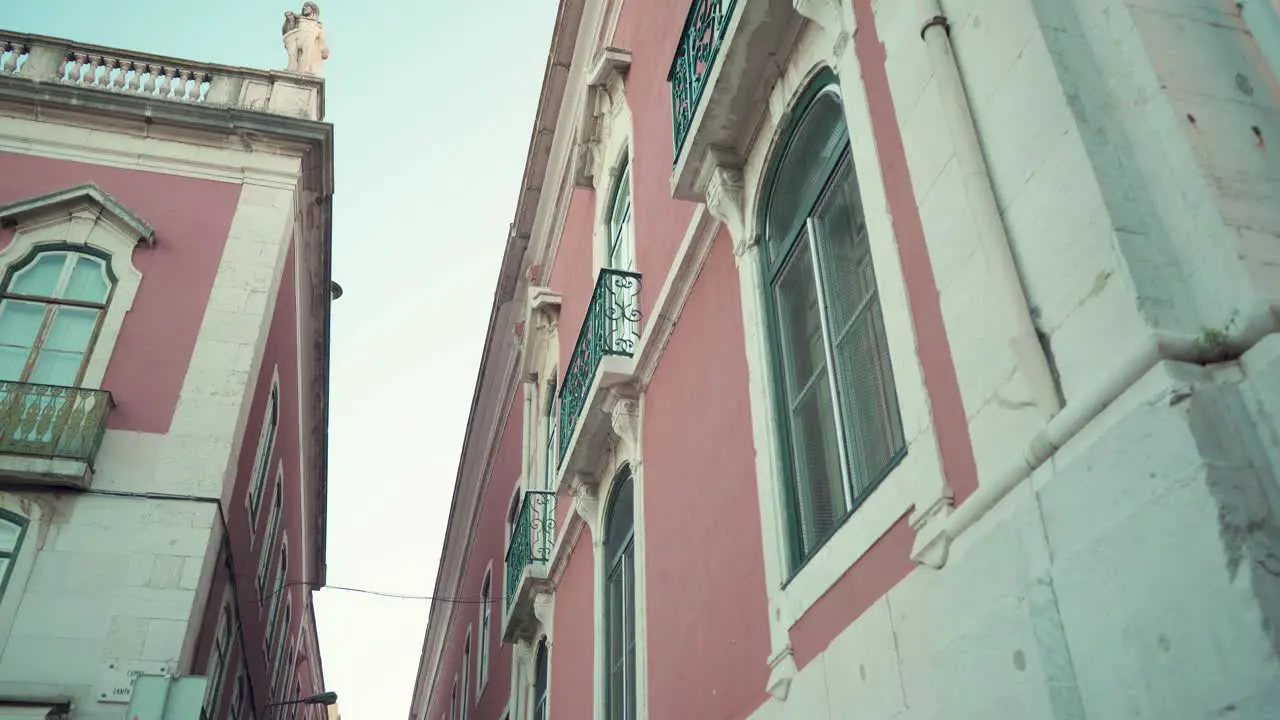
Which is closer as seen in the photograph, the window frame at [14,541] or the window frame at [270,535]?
the window frame at [14,541]

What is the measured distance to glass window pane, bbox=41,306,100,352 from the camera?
36.5 ft

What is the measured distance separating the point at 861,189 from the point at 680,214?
328 centimetres

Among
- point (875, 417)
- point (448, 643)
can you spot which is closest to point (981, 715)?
point (875, 417)

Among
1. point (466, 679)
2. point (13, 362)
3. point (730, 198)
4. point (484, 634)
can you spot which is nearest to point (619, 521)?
point (730, 198)

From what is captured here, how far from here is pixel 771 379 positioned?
533 centimetres

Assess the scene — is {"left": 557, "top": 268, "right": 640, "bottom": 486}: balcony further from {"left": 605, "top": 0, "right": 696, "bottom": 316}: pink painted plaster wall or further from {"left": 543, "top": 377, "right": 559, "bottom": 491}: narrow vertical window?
{"left": 543, "top": 377, "right": 559, "bottom": 491}: narrow vertical window

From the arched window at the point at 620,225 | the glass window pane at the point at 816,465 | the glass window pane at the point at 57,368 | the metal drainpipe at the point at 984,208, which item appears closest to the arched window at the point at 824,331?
the glass window pane at the point at 816,465

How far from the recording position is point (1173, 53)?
2.92 m

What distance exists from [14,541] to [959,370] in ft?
31.0

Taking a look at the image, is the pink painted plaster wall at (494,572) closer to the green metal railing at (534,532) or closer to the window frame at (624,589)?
the green metal railing at (534,532)

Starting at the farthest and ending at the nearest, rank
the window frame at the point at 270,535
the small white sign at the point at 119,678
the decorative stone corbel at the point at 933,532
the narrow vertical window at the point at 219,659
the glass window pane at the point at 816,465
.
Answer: the window frame at the point at 270,535 < the narrow vertical window at the point at 219,659 < the small white sign at the point at 119,678 < the glass window pane at the point at 816,465 < the decorative stone corbel at the point at 933,532

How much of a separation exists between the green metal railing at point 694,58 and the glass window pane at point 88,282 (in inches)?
299

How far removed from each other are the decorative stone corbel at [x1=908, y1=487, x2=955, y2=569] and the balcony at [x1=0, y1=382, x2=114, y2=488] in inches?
349

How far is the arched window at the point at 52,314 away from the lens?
10938mm
